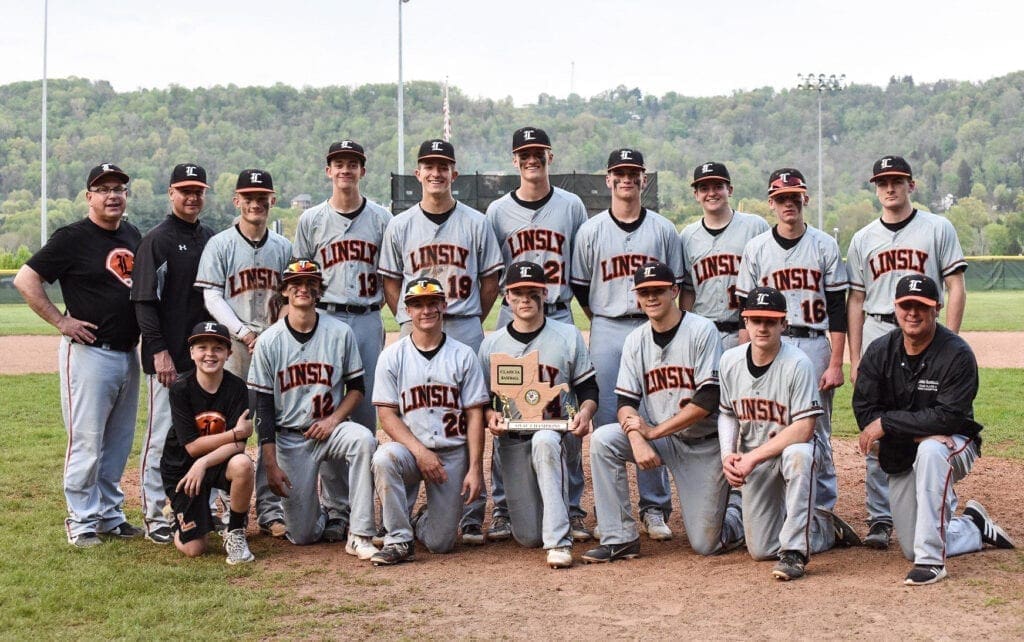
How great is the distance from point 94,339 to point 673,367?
3.18m

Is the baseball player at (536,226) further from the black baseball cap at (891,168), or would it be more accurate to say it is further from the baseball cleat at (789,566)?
the black baseball cap at (891,168)

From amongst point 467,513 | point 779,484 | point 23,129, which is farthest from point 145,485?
point 23,129

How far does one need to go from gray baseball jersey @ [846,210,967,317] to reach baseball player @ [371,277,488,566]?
2.27m

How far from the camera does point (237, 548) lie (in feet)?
18.7

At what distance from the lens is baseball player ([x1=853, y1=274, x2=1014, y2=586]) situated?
5191mm

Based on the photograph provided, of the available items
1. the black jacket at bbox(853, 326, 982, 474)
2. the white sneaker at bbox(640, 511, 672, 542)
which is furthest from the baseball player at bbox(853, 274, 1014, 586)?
the white sneaker at bbox(640, 511, 672, 542)

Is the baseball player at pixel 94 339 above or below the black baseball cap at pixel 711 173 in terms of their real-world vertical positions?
below

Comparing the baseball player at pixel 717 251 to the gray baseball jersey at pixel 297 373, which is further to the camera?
the baseball player at pixel 717 251

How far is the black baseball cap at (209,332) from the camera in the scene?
19.0 ft

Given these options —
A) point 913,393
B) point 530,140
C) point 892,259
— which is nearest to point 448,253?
point 530,140

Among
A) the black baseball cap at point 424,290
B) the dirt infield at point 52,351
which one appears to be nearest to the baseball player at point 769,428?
the black baseball cap at point 424,290

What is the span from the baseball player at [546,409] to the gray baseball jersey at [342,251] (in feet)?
2.97

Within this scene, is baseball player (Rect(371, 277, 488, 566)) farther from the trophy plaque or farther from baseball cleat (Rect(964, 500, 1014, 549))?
baseball cleat (Rect(964, 500, 1014, 549))

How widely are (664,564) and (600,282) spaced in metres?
1.76
